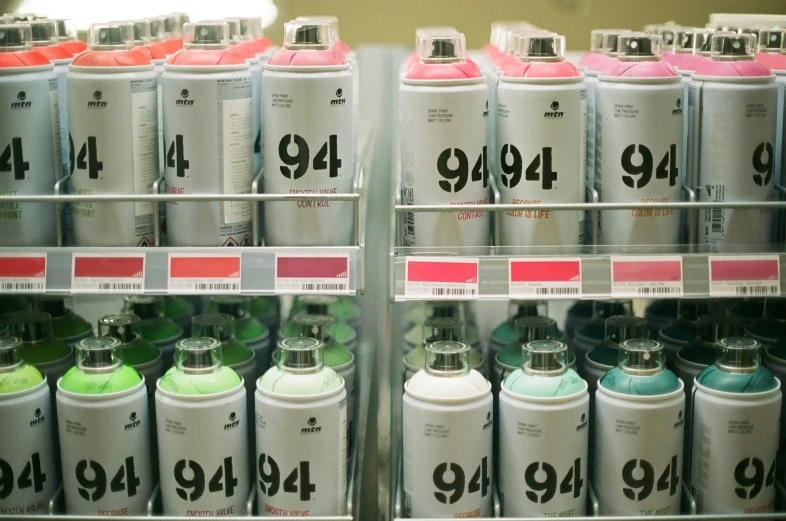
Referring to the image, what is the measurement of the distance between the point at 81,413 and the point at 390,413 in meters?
0.53

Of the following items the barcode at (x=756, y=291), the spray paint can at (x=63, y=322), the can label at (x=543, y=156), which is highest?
the can label at (x=543, y=156)

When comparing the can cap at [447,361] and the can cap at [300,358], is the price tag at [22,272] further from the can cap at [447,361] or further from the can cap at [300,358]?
the can cap at [447,361]

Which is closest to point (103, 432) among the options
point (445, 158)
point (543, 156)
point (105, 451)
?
point (105, 451)

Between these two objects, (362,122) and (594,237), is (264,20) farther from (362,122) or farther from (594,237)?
(594,237)

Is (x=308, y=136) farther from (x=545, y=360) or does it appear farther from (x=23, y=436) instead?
(x=23, y=436)

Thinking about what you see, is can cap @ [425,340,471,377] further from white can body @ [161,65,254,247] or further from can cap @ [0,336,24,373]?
can cap @ [0,336,24,373]

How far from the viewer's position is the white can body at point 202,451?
1257 mm

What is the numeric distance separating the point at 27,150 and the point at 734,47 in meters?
1.00

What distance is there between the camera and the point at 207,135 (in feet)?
4.13

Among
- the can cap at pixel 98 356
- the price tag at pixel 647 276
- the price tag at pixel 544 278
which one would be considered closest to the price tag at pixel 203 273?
the can cap at pixel 98 356

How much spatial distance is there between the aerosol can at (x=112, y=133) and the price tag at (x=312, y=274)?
0.74 ft

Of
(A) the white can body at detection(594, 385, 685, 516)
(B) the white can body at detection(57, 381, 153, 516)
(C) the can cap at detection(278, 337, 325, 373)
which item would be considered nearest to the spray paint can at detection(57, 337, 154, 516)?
(B) the white can body at detection(57, 381, 153, 516)

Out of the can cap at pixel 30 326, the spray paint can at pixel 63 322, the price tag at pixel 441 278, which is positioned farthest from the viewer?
the spray paint can at pixel 63 322

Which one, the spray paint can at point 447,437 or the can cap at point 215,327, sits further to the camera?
the can cap at point 215,327
